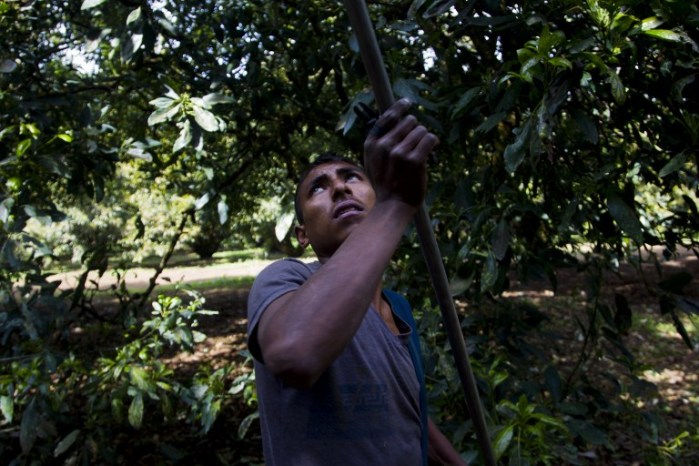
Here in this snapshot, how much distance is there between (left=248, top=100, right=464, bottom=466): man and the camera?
0.93 m

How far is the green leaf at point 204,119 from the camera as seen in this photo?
2.86m

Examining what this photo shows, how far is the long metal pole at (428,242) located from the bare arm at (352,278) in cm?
6

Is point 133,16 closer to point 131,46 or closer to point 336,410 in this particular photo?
point 131,46

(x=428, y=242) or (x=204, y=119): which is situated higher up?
(x=204, y=119)

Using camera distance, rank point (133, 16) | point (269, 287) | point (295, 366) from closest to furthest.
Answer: point (295, 366), point (269, 287), point (133, 16)

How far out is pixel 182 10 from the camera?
402 centimetres

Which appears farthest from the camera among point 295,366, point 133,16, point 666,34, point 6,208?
point 133,16

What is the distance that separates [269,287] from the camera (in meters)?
1.12

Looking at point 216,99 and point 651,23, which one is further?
point 216,99

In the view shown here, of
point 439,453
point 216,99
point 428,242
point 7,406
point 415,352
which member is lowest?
point 439,453

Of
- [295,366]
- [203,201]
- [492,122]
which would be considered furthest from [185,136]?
[295,366]

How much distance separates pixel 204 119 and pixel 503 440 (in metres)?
1.99

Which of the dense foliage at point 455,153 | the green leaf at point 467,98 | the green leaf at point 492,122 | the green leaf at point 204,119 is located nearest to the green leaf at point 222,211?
the dense foliage at point 455,153

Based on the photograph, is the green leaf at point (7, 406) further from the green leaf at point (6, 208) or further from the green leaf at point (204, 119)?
the green leaf at point (204, 119)
